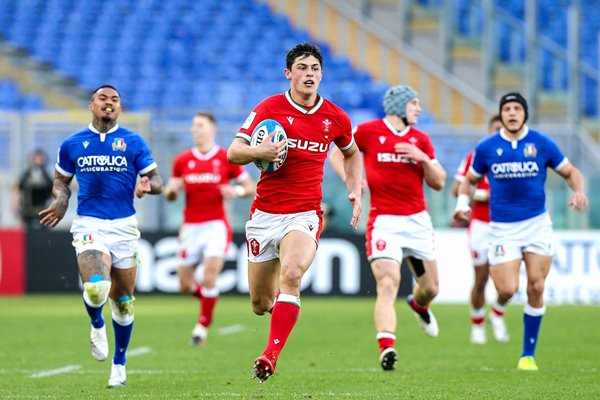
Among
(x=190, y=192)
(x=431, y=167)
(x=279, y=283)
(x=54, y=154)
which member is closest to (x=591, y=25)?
(x=54, y=154)

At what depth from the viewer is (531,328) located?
11.9 meters

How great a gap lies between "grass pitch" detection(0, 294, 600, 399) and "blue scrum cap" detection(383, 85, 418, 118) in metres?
2.53

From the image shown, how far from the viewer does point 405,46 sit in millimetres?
28953

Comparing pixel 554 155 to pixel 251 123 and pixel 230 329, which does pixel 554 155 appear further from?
pixel 230 329

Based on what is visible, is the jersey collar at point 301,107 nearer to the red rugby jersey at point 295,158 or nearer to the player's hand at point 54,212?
the red rugby jersey at point 295,158

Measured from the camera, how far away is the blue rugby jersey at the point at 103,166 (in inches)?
422

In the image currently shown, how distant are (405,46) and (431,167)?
16.8 metres

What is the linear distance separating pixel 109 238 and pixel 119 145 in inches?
31.4

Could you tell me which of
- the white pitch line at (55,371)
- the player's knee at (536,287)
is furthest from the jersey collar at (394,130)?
the white pitch line at (55,371)

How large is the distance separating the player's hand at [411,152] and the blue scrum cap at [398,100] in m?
0.36

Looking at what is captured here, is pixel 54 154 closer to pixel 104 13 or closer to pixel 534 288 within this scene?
pixel 104 13

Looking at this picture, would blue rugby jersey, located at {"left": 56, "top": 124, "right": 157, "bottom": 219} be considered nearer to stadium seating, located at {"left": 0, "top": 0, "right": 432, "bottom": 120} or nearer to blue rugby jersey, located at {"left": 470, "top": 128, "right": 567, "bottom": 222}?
blue rugby jersey, located at {"left": 470, "top": 128, "right": 567, "bottom": 222}

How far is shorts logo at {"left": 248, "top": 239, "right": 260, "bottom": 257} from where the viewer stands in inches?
393

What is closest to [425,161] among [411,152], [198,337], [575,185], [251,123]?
[411,152]
